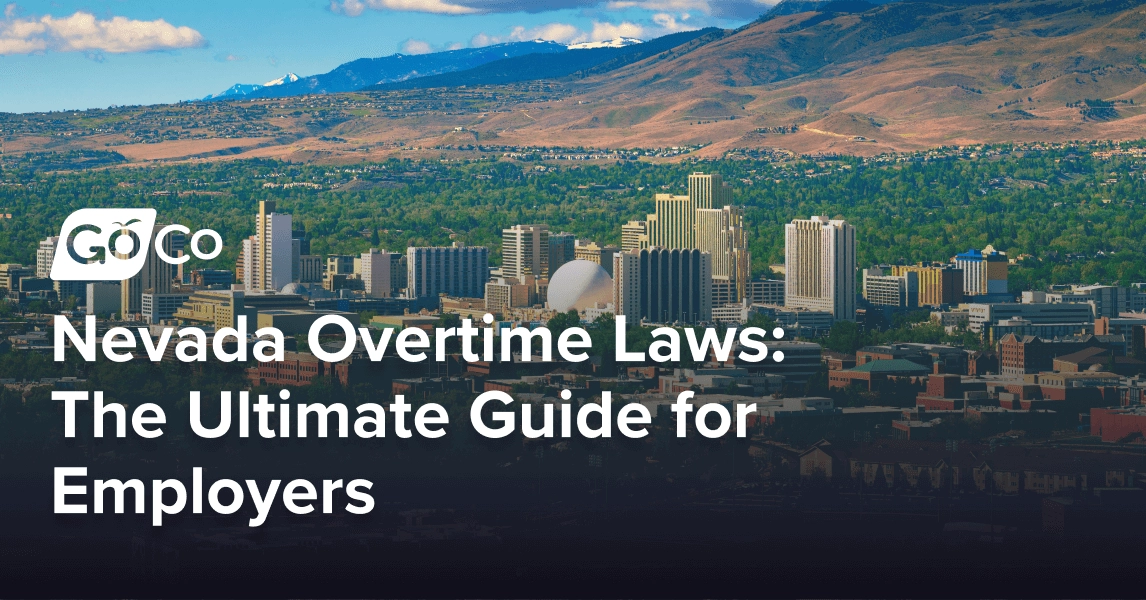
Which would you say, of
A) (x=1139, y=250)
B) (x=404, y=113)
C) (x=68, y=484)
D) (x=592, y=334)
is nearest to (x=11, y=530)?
(x=68, y=484)

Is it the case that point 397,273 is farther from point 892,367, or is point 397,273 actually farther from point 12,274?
point 892,367

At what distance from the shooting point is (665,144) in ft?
326

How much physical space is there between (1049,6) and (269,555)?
A: 91.5 m

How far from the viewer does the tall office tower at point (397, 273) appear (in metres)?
59.8

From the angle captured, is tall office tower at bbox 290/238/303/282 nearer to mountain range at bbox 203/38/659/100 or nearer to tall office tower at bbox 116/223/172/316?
tall office tower at bbox 116/223/172/316

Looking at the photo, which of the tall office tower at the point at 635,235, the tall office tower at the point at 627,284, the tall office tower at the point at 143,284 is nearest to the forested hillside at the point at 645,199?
the tall office tower at the point at 635,235

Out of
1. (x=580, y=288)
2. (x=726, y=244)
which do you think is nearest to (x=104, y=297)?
(x=580, y=288)

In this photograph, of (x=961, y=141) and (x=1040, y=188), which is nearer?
(x=1040, y=188)

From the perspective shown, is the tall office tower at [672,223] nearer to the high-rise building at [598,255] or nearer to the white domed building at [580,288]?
the high-rise building at [598,255]

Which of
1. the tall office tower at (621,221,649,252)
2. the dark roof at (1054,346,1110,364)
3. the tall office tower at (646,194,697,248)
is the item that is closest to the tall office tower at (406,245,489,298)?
the tall office tower at (621,221,649,252)

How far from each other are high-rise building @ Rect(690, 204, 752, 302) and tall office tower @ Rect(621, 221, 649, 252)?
1.50 meters

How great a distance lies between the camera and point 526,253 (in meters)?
59.6

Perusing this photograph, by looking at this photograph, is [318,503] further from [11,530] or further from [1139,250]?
[1139,250]

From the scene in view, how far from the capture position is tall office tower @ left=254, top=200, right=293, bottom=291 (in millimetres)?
59656
